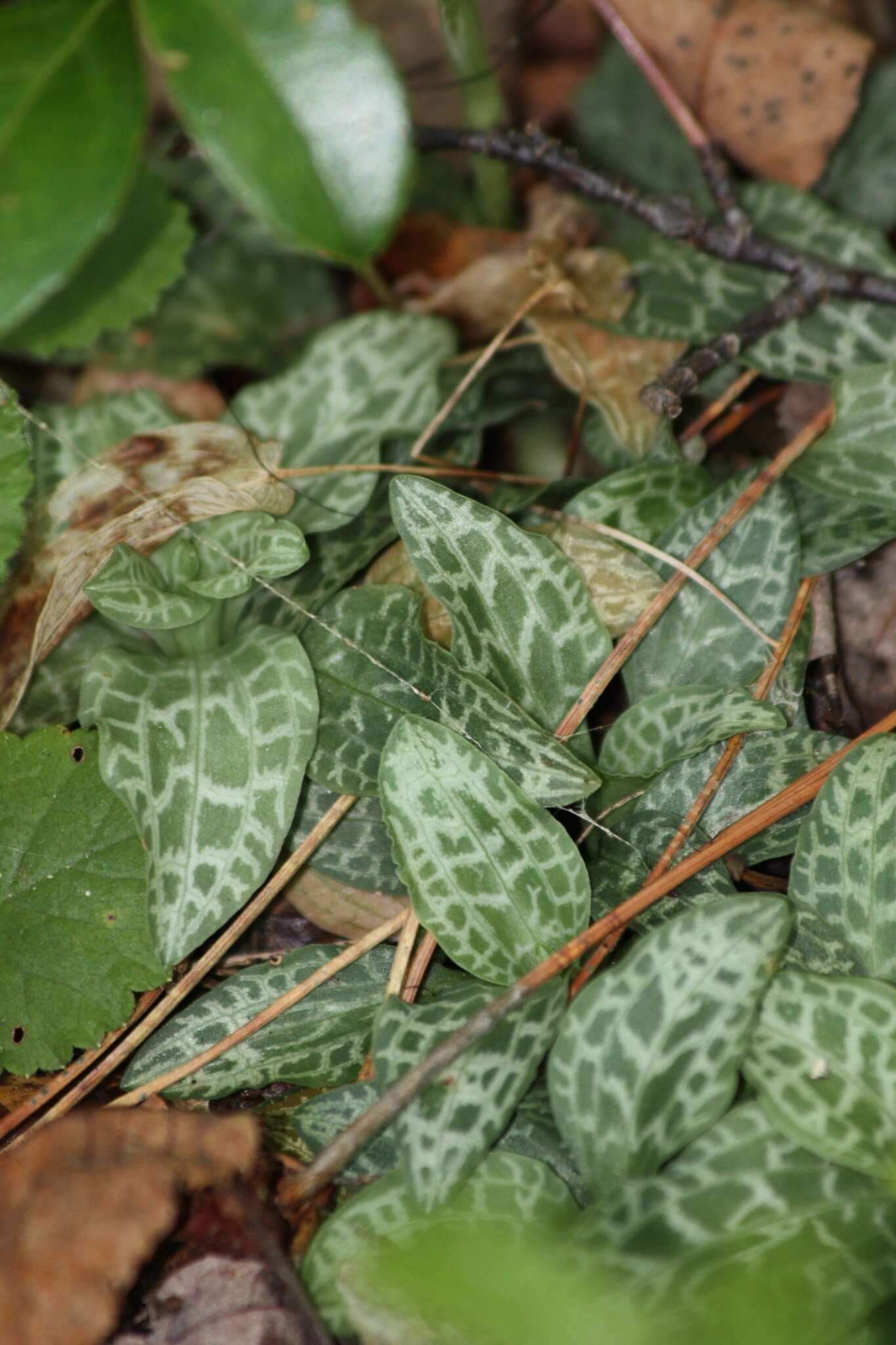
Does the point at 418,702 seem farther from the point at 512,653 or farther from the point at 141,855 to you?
the point at 141,855

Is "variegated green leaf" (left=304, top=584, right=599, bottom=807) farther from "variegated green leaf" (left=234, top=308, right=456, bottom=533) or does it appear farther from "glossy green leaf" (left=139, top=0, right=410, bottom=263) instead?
"glossy green leaf" (left=139, top=0, right=410, bottom=263)

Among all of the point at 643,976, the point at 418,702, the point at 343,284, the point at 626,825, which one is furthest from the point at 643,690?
the point at 343,284

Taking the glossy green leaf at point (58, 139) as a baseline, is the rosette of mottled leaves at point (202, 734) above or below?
below

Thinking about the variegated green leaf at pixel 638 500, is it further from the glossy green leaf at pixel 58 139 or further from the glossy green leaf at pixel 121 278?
the glossy green leaf at pixel 121 278

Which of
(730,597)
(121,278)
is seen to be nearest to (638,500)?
(730,597)

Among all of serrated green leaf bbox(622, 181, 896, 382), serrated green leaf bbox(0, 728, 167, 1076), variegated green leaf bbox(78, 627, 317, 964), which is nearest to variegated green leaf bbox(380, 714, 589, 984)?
variegated green leaf bbox(78, 627, 317, 964)

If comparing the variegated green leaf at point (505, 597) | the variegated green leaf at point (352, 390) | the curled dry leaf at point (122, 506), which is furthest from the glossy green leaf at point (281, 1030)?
the variegated green leaf at point (352, 390)
